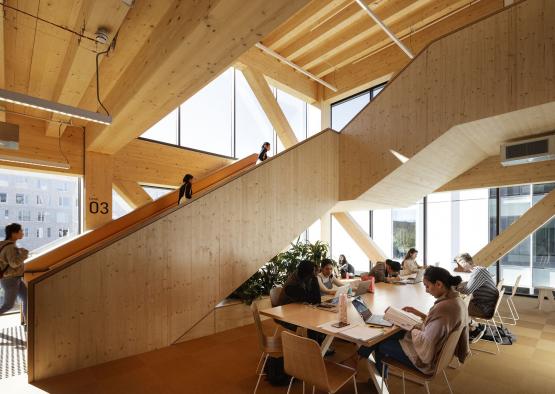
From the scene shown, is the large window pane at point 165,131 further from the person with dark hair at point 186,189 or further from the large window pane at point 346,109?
the large window pane at point 346,109

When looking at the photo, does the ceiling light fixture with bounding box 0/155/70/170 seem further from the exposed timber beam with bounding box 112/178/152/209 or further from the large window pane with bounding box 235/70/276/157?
the large window pane with bounding box 235/70/276/157

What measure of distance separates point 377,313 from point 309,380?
1335 mm

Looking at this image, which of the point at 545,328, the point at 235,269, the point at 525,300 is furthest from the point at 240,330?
the point at 525,300

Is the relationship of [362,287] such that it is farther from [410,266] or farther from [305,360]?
[410,266]

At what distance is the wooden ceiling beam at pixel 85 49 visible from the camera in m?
3.16

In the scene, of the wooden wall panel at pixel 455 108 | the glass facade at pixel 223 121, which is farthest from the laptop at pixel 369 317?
the glass facade at pixel 223 121

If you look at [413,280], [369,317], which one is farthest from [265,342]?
[413,280]

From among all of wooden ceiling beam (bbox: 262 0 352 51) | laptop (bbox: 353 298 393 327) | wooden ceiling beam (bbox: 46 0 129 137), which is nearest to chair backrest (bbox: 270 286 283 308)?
laptop (bbox: 353 298 393 327)

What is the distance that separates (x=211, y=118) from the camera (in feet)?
29.5

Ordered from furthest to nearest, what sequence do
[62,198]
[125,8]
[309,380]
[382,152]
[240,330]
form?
[62,198]
[382,152]
[240,330]
[125,8]
[309,380]

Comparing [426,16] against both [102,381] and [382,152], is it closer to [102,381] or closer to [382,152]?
[382,152]

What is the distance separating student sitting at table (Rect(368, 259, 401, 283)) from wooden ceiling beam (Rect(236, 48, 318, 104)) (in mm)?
6729

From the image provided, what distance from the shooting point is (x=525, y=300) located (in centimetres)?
772

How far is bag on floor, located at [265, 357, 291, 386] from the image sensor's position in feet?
11.3
